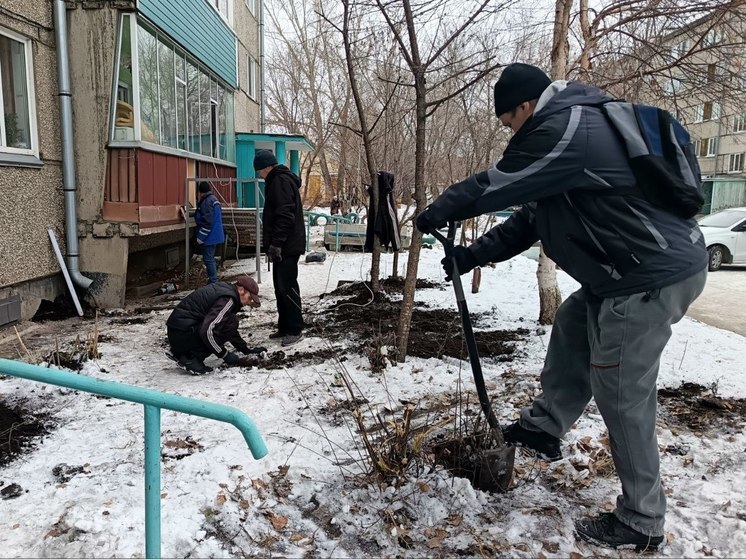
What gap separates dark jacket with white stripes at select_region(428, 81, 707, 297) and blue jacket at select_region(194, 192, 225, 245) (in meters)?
6.53

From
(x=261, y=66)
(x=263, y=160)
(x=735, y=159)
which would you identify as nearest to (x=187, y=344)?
(x=263, y=160)

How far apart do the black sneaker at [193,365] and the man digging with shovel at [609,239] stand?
2737 mm

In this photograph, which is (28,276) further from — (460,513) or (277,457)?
(460,513)

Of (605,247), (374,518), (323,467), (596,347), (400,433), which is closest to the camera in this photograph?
(605,247)

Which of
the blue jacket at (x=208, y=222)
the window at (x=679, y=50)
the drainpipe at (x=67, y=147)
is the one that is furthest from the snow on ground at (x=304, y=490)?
the blue jacket at (x=208, y=222)

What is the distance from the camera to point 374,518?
8.02 feet

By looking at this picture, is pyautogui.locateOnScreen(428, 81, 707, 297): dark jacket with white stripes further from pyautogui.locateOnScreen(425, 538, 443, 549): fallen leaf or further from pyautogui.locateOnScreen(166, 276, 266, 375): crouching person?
pyautogui.locateOnScreen(166, 276, 266, 375): crouching person

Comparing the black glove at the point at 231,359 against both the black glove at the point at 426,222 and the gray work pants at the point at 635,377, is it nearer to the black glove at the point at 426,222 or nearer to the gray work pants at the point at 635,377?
the black glove at the point at 426,222

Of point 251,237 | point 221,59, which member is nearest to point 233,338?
point 251,237

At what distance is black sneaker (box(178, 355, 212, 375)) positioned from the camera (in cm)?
441

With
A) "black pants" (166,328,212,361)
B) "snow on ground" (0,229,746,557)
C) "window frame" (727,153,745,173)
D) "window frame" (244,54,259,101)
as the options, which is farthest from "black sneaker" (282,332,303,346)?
"window frame" (727,153,745,173)

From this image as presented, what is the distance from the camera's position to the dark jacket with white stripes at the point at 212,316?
14.4 feet

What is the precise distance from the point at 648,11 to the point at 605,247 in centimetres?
500

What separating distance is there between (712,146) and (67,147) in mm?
33833
